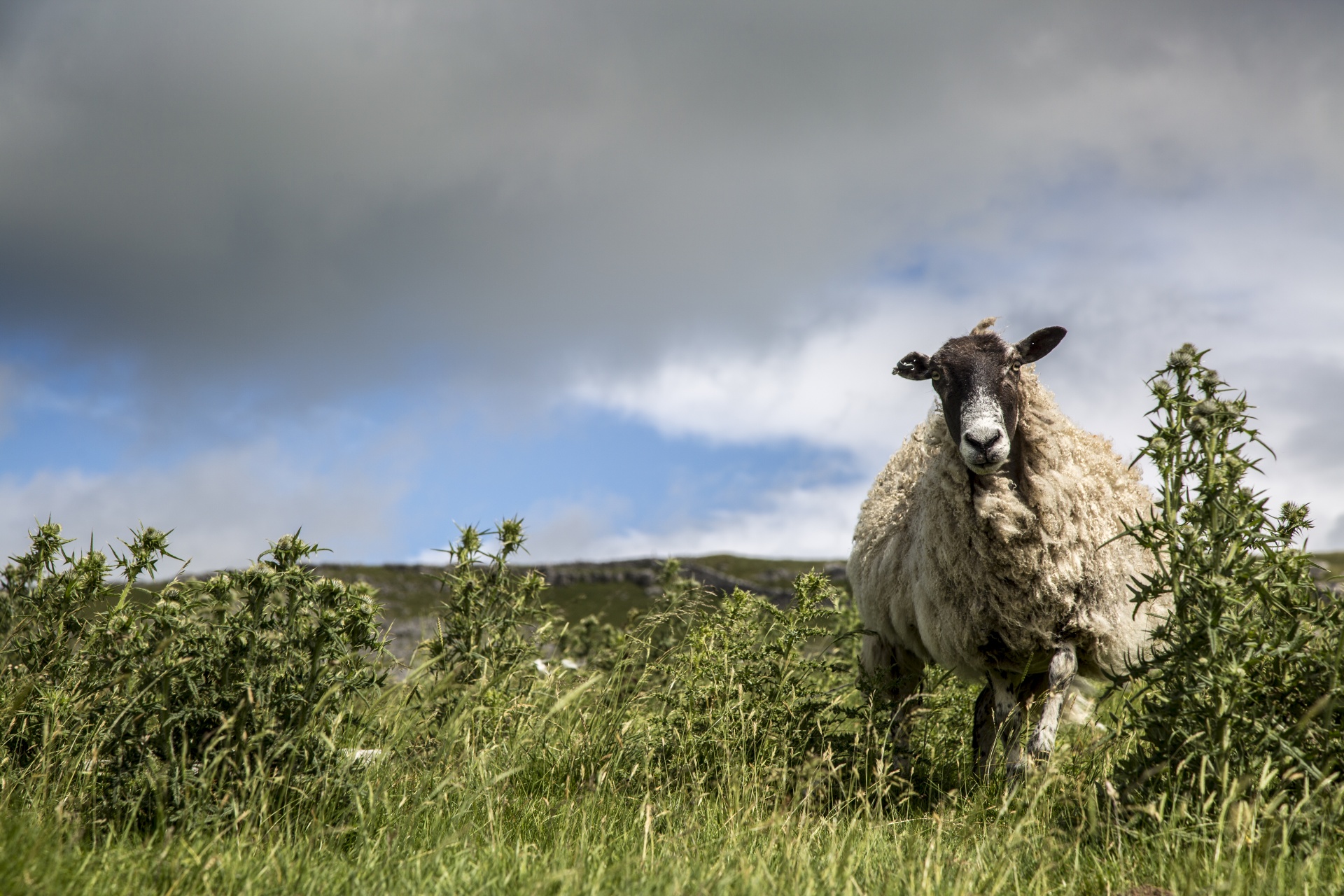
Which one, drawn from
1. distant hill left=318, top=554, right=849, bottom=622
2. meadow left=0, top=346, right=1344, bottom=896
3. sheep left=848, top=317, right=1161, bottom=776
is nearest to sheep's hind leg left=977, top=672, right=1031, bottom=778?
sheep left=848, top=317, right=1161, bottom=776

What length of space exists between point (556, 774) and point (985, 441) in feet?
9.89

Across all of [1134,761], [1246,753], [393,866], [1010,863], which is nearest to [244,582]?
[393,866]

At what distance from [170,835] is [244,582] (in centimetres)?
87

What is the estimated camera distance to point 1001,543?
5.34 metres

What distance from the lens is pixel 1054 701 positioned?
5051mm

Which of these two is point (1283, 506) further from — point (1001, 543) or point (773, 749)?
point (773, 749)

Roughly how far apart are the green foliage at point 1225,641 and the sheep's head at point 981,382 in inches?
62.2

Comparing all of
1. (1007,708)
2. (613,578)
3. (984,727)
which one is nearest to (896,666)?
(984,727)

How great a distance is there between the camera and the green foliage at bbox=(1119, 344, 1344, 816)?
10.7ft

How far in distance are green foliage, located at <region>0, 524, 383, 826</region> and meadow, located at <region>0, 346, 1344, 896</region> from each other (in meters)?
0.01

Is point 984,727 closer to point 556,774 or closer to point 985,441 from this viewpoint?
point 985,441

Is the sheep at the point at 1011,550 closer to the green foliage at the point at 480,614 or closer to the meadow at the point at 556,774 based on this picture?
the meadow at the point at 556,774

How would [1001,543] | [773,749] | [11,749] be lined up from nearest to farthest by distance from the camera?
[11,749] → [773,749] → [1001,543]

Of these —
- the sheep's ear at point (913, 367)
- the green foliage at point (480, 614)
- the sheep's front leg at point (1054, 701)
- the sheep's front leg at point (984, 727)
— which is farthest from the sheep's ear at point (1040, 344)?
the green foliage at point (480, 614)
